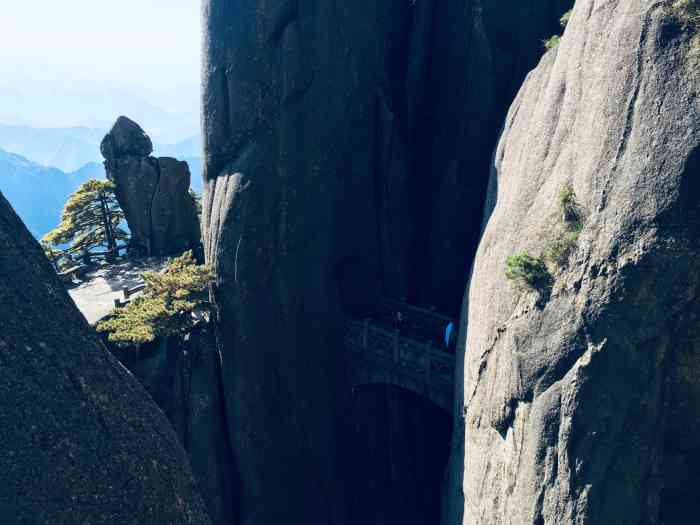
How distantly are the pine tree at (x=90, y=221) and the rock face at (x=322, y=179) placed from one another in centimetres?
1404

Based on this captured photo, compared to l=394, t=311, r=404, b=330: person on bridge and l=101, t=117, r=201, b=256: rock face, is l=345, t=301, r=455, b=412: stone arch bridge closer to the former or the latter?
l=394, t=311, r=404, b=330: person on bridge

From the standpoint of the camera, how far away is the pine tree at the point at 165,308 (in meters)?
20.6

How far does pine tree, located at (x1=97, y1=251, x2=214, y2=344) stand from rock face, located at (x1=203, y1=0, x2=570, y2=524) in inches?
36.2

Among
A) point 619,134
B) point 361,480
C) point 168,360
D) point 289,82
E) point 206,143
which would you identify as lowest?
point 361,480

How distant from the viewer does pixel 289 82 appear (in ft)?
68.9

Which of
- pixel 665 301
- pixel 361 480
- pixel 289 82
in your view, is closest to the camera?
pixel 665 301

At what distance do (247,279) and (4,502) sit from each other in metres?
14.0

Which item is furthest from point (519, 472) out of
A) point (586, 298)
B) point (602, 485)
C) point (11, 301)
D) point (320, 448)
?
point (320, 448)

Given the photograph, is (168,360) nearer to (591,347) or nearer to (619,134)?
(591,347)

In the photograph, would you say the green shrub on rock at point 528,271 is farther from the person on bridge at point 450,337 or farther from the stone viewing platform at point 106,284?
the stone viewing platform at point 106,284

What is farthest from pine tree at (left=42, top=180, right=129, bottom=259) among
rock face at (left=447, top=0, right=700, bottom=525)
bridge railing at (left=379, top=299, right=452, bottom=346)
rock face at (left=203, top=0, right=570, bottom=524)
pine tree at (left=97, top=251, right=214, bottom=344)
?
rock face at (left=447, top=0, right=700, bottom=525)

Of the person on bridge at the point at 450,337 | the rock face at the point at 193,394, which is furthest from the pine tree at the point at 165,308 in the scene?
the person on bridge at the point at 450,337

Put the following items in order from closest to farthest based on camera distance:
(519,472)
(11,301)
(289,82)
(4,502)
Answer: (4,502) < (11,301) < (519,472) < (289,82)

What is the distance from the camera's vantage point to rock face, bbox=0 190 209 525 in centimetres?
792
